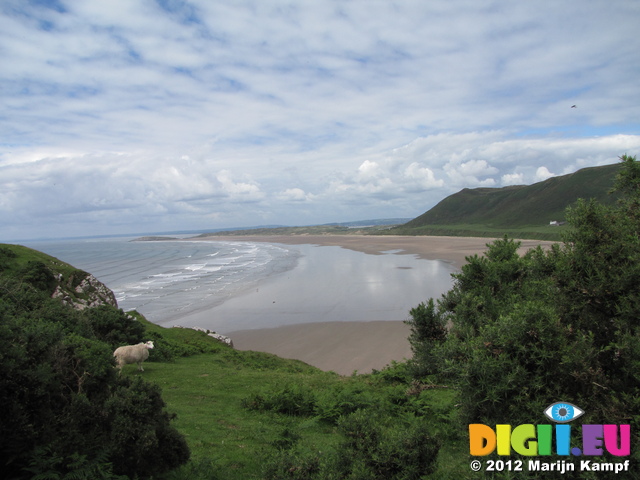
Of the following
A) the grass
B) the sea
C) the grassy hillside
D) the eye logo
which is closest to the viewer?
the eye logo

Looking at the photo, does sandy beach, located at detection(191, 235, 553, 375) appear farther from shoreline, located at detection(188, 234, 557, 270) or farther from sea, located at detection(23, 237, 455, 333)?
shoreline, located at detection(188, 234, 557, 270)

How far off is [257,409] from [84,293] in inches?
727

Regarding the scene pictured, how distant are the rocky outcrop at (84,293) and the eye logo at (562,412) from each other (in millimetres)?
23453

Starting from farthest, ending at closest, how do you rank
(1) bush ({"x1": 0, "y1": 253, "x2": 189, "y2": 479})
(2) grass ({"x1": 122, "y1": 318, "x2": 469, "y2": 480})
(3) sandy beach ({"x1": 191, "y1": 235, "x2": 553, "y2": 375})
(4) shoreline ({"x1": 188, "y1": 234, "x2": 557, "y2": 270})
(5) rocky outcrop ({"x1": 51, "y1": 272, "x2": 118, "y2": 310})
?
(4) shoreline ({"x1": 188, "y1": 234, "x2": 557, "y2": 270}) → (3) sandy beach ({"x1": 191, "y1": 235, "x2": 553, "y2": 375}) → (5) rocky outcrop ({"x1": 51, "y1": 272, "x2": 118, "y2": 310}) → (2) grass ({"x1": 122, "y1": 318, "x2": 469, "y2": 480}) → (1) bush ({"x1": 0, "y1": 253, "x2": 189, "y2": 479})

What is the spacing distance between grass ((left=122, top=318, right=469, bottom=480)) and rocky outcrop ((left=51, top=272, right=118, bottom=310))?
25.1ft

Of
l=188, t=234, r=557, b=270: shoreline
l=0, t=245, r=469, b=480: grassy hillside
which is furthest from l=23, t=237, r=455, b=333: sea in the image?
l=0, t=245, r=469, b=480: grassy hillside

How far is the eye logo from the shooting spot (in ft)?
17.6

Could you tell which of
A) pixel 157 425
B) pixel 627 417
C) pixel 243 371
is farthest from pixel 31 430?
pixel 243 371

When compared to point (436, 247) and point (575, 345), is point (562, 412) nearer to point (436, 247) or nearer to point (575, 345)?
point (575, 345)

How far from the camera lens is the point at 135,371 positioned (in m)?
14.5

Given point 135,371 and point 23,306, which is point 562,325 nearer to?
point 135,371

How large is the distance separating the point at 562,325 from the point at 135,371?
47.6ft

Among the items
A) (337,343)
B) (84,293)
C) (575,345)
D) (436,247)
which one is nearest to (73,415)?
(575,345)

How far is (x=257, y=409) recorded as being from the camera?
1162 centimetres
